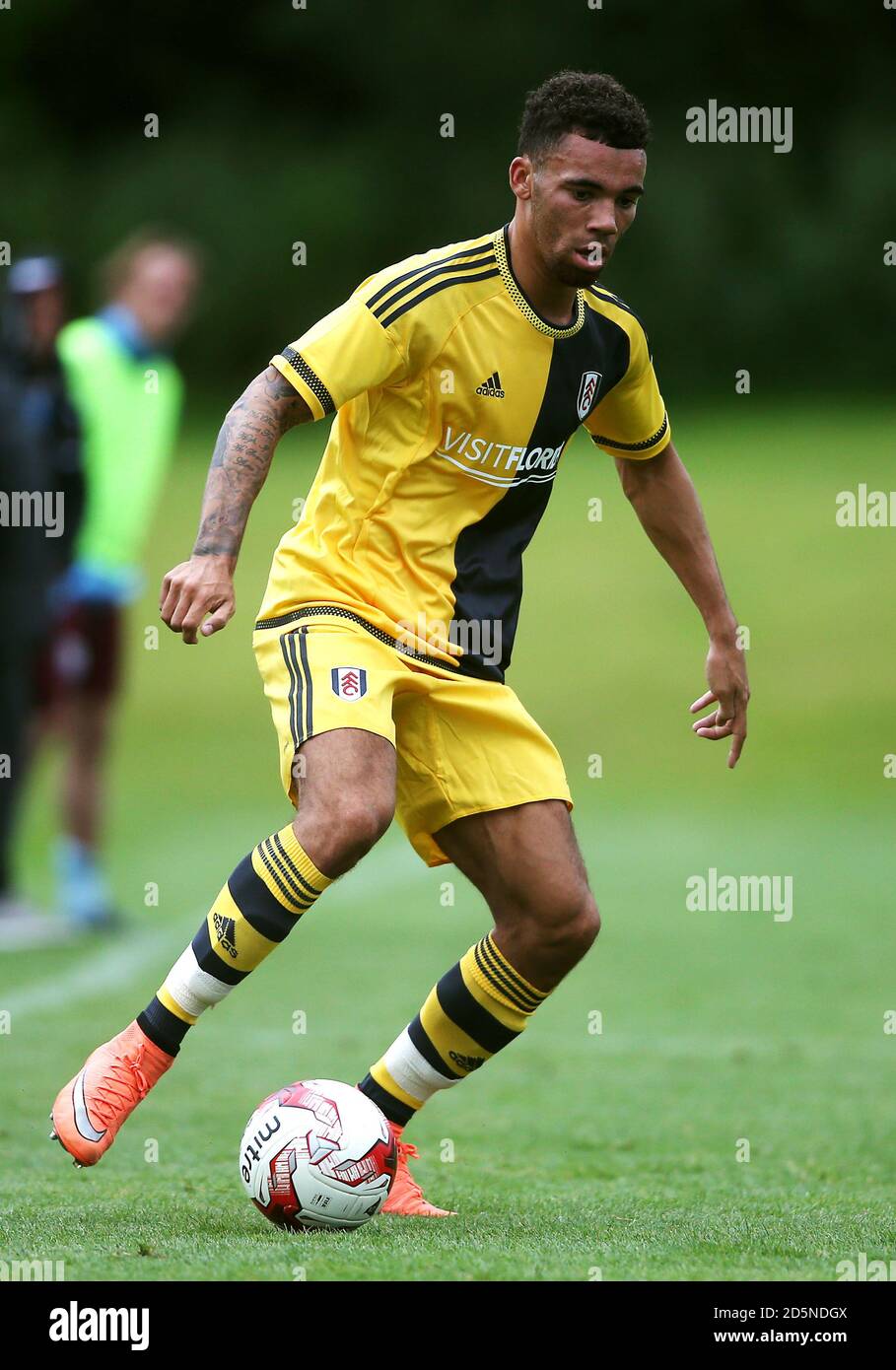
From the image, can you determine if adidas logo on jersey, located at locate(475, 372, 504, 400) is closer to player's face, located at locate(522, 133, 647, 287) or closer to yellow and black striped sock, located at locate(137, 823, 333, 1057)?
player's face, located at locate(522, 133, 647, 287)

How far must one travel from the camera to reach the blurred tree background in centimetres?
3409

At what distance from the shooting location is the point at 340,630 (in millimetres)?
4602

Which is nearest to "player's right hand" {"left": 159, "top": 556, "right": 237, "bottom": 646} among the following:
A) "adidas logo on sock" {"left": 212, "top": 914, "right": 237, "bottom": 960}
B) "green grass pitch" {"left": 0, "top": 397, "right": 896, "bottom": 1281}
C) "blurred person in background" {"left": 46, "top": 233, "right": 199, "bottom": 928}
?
"adidas logo on sock" {"left": 212, "top": 914, "right": 237, "bottom": 960}

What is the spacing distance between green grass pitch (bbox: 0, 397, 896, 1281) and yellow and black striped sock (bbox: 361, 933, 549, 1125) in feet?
0.99

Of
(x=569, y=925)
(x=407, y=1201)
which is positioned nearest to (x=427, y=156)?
(x=569, y=925)

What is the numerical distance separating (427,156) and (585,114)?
3322 centimetres

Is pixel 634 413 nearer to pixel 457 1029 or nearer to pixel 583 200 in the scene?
pixel 583 200

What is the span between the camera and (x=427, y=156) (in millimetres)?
36594

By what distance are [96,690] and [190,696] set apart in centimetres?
1039

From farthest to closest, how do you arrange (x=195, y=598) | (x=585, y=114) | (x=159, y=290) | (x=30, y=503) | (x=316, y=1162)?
(x=159, y=290) → (x=30, y=503) → (x=585, y=114) → (x=316, y=1162) → (x=195, y=598)

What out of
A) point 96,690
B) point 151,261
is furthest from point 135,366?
point 96,690

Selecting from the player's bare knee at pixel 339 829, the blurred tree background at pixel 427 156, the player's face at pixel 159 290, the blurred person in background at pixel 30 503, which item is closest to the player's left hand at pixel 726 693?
the player's bare knee at pixel 339 829

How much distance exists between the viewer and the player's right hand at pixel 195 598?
4082 mm
